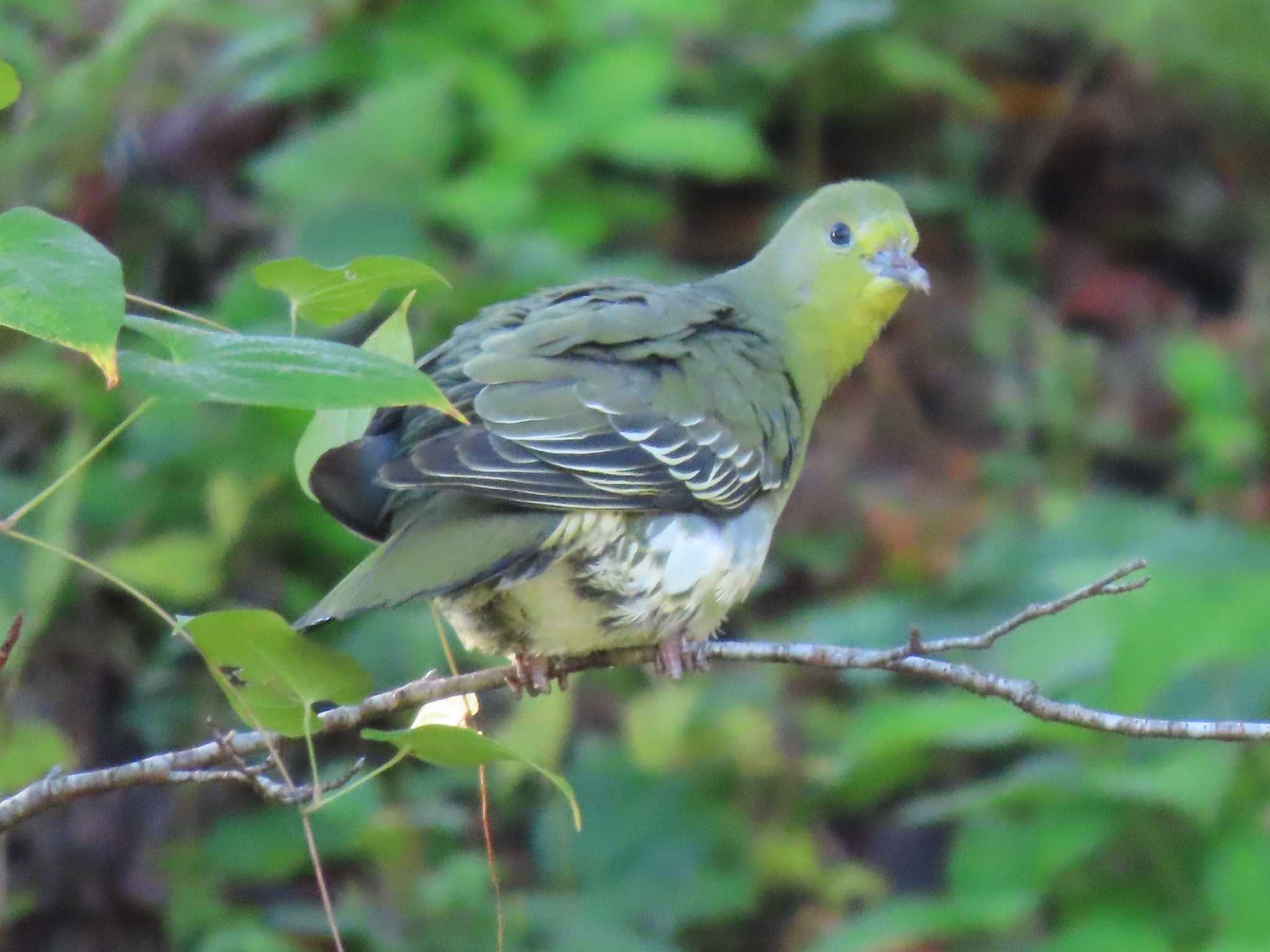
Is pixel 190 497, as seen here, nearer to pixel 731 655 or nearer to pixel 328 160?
pixel 328 160

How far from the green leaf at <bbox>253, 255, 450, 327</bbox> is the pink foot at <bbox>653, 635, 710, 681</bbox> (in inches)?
43.9

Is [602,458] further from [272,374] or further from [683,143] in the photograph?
[683,143]

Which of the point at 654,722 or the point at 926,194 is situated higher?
the point at 926,194

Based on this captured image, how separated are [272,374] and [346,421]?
1.91 feet

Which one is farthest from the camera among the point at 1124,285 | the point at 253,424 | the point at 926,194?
the point at 1124,285

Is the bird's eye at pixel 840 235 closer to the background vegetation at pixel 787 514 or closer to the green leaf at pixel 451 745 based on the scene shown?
the background vegetation at pixel 787 514

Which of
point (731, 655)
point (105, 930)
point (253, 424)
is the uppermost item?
point (731, 655)

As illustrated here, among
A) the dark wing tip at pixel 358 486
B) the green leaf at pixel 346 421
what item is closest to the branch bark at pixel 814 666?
the green leaf at pixel 346 421

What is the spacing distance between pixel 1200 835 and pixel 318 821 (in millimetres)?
2396

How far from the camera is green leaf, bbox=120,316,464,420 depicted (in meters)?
1.41

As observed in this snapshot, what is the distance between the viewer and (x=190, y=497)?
502 cm

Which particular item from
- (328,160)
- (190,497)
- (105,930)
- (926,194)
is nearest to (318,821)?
(105,930)

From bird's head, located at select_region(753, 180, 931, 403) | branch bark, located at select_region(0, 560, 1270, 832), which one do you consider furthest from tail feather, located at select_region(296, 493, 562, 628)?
bird's head, located at select_region(753, 180, 931, 403)

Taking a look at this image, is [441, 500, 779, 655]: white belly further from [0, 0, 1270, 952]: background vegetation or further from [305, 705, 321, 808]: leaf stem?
[0, 0, 1270, 952]: background vegetation
